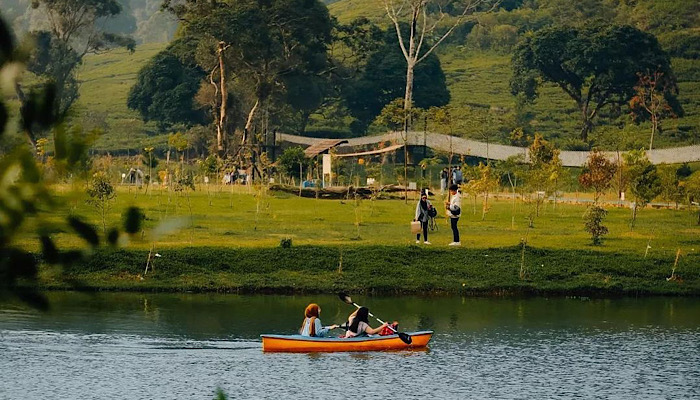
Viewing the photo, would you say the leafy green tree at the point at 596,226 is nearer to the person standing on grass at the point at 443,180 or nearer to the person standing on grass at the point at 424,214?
the person standing on grass at the point at 424,214

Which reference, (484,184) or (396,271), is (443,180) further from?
(396,271)

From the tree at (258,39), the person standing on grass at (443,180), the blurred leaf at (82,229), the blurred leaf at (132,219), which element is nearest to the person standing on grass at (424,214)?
the person standing on grass at (443,180)

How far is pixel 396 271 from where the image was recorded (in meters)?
36.8

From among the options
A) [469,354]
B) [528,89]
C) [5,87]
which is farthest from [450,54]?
[5,87]

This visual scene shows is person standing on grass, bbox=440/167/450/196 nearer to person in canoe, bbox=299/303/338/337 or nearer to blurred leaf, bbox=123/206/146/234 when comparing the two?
person in canoe, bbox=299/303/338/337

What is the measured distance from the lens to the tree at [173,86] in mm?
88062

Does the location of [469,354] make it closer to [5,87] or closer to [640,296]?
[640,296]

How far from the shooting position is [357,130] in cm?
9250

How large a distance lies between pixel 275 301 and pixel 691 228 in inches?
701

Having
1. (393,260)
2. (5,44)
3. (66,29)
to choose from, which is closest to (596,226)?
(393,260)


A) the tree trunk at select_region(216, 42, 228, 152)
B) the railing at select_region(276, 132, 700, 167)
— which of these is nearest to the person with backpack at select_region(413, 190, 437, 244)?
the railing at select_region(276, 132, 700, 167)

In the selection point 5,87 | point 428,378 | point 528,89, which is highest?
point 528,89

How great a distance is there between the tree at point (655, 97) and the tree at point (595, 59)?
0.61 m

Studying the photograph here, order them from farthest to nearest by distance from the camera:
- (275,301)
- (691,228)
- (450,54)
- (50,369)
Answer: (450,54), (691,228), (275,301), (50,369)
